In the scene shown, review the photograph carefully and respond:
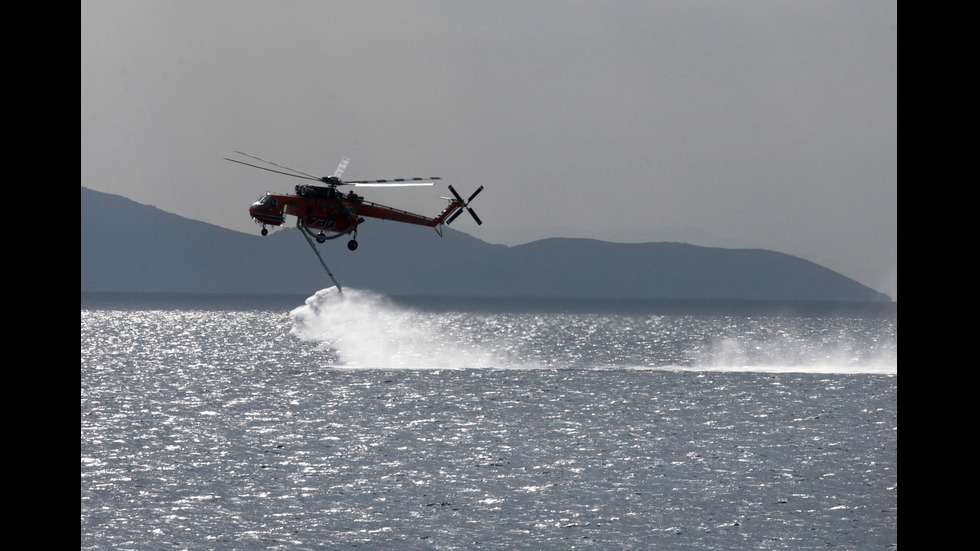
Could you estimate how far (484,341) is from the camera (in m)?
193

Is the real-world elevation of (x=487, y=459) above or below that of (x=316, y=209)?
below

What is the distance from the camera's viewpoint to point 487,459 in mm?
59594

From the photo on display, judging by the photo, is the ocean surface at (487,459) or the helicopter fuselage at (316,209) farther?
the helicopter fuselage at (316,209)

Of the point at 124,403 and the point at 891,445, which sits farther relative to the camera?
the point at 124,403

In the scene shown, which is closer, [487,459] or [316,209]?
[487,459]

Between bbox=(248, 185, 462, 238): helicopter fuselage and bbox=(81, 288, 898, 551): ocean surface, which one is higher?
bbox=(248, 185, 462, 238): helicopter fuselage

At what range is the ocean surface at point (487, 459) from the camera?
39.9 m

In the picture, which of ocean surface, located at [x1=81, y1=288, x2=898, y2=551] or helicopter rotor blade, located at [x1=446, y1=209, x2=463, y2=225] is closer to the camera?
ocean surface, located at [x1=81, y1=288, x2=898, y2=551]

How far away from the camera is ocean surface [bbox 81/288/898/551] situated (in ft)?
131
